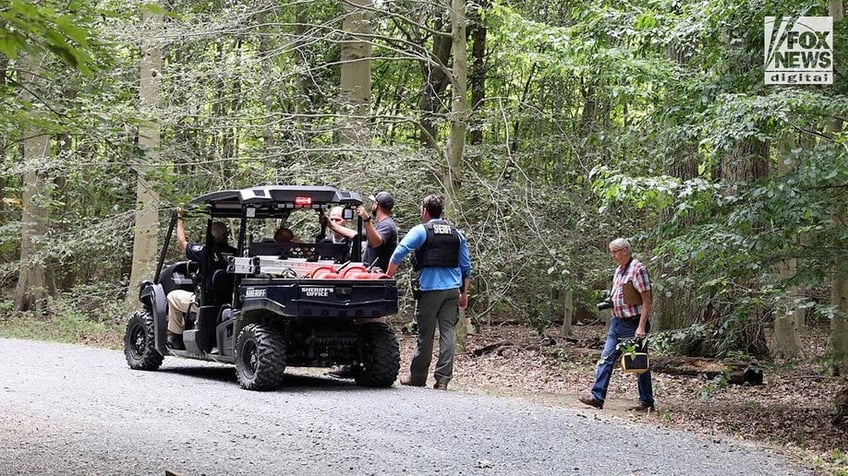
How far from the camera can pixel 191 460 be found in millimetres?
6043

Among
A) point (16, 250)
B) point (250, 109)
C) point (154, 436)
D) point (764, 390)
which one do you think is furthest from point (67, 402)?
point (16, 250)

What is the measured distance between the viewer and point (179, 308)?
36.8ft

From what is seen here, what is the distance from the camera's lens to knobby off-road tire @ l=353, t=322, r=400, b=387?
32.5ft

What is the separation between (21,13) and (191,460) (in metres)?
3.22

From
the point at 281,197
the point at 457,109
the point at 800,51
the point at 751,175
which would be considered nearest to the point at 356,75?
the point at 457,109

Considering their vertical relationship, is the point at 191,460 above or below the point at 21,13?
below

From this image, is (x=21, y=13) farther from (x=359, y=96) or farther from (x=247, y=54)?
(x=359, y=96)

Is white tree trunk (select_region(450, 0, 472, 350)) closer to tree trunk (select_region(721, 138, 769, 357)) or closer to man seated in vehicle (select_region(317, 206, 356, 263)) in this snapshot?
man seated in vehicle (select_region(317, 206, 356, 263))

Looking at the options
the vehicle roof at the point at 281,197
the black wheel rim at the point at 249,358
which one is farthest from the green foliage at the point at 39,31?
the black wheel rim at the point at 249,358

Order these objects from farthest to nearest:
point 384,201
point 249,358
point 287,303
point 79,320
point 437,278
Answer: point 79,320, point 384,201, point 437,278, point 249,358, point 287,303

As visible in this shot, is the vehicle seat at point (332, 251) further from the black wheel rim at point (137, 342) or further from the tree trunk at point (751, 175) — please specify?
the tree trunk at point (751, 175)

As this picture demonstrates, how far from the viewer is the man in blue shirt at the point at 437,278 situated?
9.89m

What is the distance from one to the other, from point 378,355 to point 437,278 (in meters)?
1.03

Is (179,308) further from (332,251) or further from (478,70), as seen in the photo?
(478,70)
